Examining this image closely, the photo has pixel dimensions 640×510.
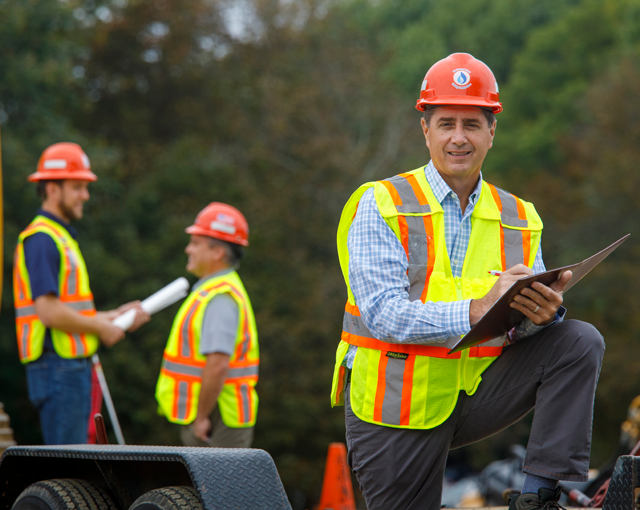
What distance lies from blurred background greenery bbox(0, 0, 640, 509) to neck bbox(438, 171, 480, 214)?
15.4 meters

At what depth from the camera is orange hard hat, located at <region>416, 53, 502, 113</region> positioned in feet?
10.8

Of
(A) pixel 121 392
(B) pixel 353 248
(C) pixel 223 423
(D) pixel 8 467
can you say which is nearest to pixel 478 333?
(B) pixel 353 248

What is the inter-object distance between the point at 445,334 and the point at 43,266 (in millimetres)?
3296

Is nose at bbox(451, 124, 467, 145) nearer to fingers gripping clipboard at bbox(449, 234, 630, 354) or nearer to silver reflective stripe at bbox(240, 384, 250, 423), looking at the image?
fingers gripping clipboard at bbox(449, 234, 630, 354)

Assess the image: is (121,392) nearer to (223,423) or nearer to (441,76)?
(223,423)

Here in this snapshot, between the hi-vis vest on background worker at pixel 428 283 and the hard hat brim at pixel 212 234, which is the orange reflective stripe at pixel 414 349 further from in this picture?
the hard hat brim at pixel 212 234

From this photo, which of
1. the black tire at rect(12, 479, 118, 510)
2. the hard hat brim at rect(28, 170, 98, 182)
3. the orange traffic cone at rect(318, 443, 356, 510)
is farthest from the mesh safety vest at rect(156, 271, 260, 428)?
the black tire at rect(12, 479, 118, 510)

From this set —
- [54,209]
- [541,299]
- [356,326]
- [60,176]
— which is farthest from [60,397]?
[541,299]

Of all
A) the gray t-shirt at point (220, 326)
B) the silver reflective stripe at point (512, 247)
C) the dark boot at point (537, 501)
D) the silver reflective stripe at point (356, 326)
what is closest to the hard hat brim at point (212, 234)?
the gray t-shirt at point (220, 326)

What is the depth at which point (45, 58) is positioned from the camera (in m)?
18.7

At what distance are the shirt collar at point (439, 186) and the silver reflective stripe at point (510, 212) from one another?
0.31 feet

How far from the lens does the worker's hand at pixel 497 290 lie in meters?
2.86

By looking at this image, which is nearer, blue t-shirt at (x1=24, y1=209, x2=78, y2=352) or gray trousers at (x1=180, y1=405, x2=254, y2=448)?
blue t-shirt at (x1=24, y1=209, x2=78, y2=352)

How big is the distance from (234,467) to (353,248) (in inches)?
36.9
